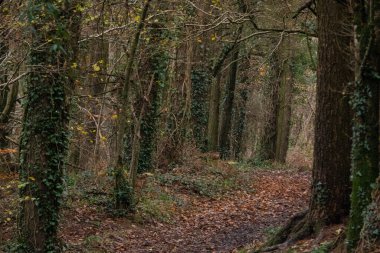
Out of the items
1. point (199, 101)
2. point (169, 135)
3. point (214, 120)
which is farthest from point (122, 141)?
point (214, 120)

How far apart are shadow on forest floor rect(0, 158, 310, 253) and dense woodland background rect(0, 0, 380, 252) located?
6 cm

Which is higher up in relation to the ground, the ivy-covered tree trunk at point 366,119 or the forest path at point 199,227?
the ivy-covered tree trunk at point 366,119

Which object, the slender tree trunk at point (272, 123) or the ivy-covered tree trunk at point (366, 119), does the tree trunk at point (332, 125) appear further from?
the slender tree trunk at point (272, 123)

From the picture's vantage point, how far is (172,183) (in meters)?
16.2

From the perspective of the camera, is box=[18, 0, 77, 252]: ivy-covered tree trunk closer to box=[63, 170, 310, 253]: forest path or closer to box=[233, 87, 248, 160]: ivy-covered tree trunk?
box=[63, 170, 310, 253]: forest path

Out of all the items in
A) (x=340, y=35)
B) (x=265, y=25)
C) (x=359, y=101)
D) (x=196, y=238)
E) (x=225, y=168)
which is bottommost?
(x=196, y=238)

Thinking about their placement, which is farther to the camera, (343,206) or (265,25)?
(265,25)

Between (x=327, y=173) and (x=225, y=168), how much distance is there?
37.2 ft

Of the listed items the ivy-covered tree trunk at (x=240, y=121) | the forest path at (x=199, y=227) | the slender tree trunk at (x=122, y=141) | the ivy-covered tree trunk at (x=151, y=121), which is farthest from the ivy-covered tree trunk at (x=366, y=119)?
the ivy-covered tree trunk at (x=240, y=121)

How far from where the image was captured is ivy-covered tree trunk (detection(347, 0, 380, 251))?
583 cm

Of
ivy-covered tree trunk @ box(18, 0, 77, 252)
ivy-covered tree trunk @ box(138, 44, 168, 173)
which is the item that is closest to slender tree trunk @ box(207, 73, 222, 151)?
ivy-covered tree trunk @ box(138, 44, 168, 173)

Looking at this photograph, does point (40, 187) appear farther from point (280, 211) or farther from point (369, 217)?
point (280, 211)

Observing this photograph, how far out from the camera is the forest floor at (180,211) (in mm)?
10992

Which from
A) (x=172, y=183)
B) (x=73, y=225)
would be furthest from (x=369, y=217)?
(x=172, y=183)
